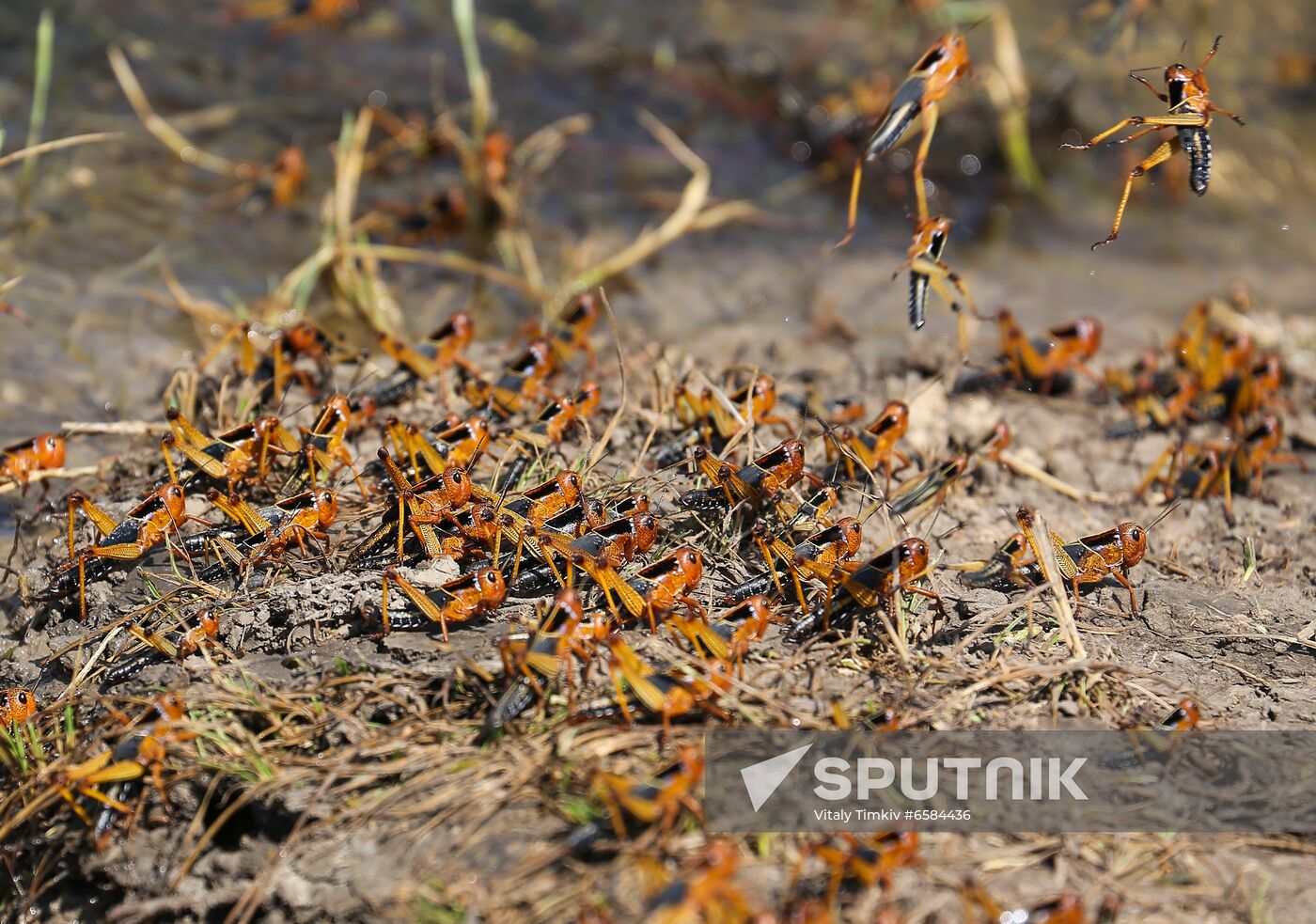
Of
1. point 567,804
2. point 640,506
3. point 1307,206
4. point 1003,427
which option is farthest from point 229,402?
point 1307,206

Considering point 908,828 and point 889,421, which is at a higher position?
point 889,421

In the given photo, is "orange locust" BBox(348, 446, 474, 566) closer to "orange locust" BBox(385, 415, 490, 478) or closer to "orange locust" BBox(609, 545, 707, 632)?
"orange locust" BBox(385, 415, 490, 478)

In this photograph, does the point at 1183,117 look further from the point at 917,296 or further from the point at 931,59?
the point at 917,296

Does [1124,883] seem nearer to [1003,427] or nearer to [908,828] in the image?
[908,828]

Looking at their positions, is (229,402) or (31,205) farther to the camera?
(31,205)

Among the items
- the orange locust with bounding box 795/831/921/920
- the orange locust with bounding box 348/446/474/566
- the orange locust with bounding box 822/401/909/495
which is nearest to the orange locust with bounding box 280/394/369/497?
the orange locust with bounding box 348/446/474/566

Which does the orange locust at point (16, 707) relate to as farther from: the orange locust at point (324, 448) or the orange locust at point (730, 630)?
the orange locust at point (730, 630)
